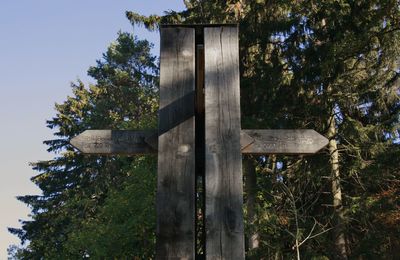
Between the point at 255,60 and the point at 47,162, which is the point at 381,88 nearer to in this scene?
the point at 255,60

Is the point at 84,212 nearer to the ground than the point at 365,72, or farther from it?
nearer to the ground

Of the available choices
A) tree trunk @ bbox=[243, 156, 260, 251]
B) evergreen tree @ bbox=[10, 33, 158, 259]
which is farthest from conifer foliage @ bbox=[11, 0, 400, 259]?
evergreen tree @ bbox=[10, 33, 158, 259]

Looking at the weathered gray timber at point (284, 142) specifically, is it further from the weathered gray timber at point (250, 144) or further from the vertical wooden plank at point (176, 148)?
the vertical wooden plank at point (176, 148)

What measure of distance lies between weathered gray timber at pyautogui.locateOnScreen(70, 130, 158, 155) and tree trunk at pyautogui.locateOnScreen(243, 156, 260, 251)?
12300 millimetres

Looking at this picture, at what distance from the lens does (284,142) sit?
8.52 ft

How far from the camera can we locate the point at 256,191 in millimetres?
16578

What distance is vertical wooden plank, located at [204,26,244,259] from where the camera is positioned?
214cm

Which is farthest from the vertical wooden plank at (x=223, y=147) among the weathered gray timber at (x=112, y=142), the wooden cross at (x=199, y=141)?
the weathered gray timber at (x=112, y=142)

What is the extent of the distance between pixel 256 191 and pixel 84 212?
46.1 ft

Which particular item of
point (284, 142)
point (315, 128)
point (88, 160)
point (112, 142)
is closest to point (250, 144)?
point (284, 142)

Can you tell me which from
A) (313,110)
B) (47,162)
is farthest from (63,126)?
(313,110)

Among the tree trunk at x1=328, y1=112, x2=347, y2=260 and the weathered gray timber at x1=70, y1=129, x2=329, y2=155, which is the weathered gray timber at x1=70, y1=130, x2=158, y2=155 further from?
the tree trunk at x1=328, y1=112, x2=347, y2=260

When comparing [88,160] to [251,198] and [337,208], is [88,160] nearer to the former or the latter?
[251,198]

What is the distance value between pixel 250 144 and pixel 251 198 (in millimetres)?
14355
